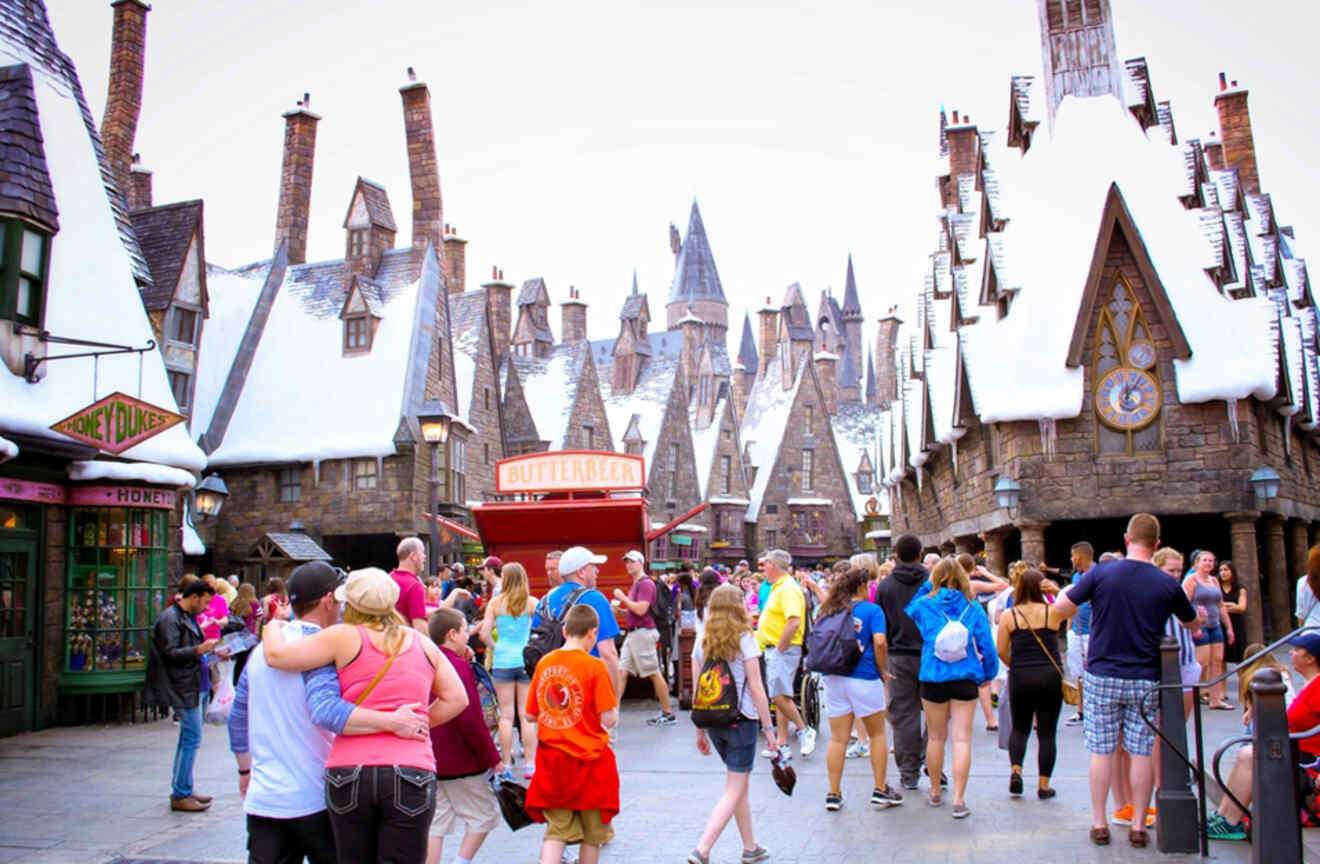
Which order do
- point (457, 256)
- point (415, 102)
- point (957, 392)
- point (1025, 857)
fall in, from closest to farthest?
1. point (1025, 857)
2. point (957, 392)
3. point (415, 102)
4. point (457, 256)

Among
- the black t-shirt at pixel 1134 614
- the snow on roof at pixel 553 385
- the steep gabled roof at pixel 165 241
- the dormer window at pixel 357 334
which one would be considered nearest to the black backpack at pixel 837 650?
the black t-shirt at pixel 1134 614

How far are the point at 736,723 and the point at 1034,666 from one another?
2.75m

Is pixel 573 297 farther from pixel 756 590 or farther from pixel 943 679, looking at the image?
pixel 943 679

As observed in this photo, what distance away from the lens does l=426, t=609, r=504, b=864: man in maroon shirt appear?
5.90m

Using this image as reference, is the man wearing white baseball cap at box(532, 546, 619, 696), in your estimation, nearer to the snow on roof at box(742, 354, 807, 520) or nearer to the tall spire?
the snow on roof at box(742, 354, 807, 520)

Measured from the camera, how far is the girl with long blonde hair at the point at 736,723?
6.48m

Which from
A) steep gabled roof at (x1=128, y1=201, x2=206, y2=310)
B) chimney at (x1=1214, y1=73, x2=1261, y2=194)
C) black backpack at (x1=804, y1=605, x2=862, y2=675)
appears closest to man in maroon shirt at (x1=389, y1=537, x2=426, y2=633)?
black backpack at (x1=804, y1=605, x2=862, y2=675)

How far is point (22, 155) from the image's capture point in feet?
38.5

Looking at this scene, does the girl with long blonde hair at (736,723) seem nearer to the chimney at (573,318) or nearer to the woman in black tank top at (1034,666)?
the woman in black tank top at (1034,666)

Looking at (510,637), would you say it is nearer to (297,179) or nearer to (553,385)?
(297,179)

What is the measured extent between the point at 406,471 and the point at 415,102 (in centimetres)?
983

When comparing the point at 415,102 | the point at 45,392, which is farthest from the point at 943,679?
the point at 415,102

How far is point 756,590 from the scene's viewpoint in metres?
17.9

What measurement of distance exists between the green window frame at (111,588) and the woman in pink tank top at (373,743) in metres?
9.66
